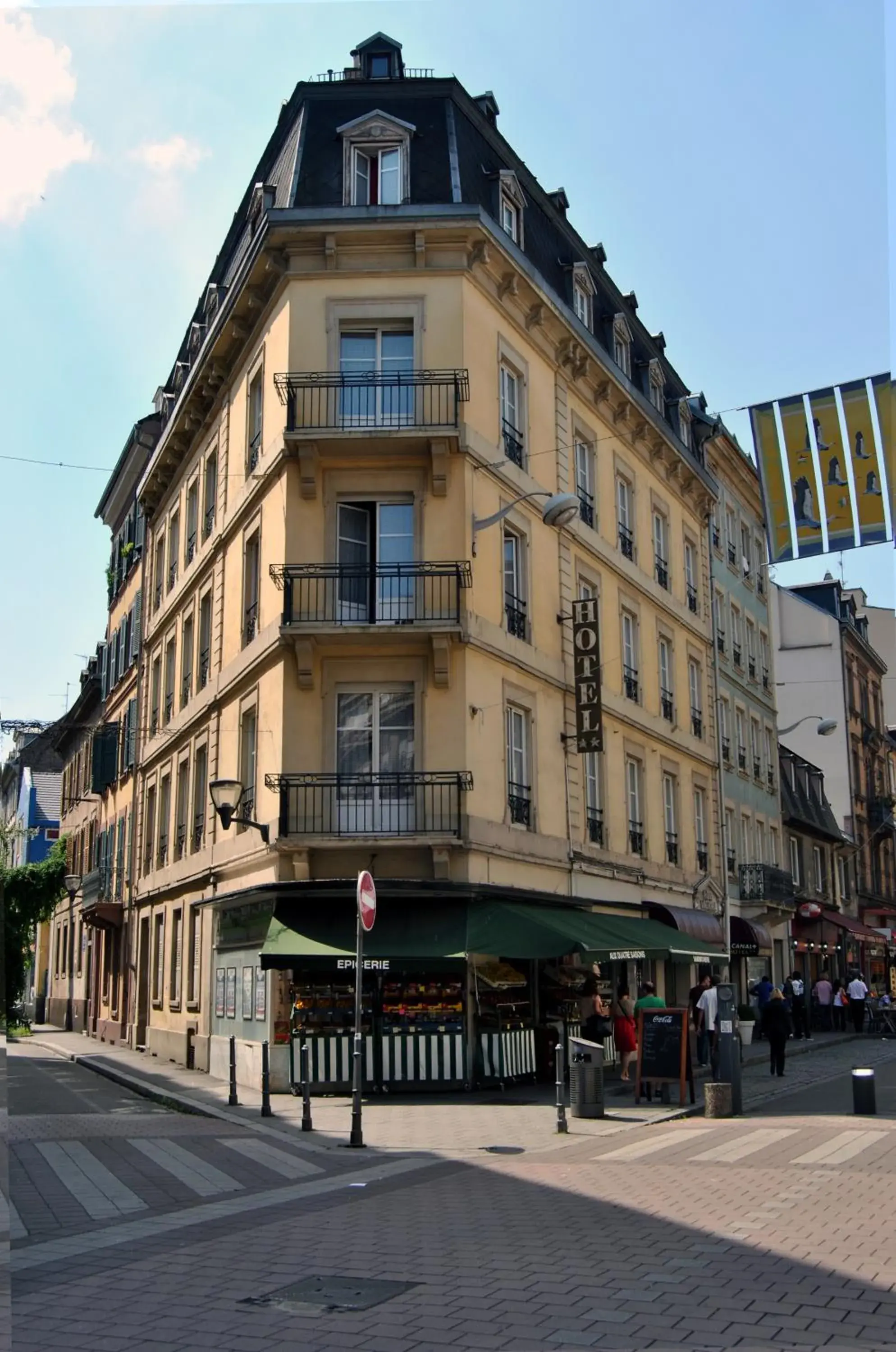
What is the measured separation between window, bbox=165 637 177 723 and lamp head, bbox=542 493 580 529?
36.4 feet

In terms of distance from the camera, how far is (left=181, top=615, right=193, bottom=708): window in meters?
27.7

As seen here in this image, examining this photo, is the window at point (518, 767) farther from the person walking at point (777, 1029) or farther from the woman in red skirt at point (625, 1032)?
the person walking at point (777, 1029)

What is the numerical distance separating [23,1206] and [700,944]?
57.6 feet

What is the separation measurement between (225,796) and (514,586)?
6176 mm

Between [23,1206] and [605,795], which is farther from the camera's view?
[605,795]

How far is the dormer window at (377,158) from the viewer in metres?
21.8

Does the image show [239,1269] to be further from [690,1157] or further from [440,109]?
[440,109]

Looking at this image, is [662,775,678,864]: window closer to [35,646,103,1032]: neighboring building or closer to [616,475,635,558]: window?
[616,475,635,558]: window

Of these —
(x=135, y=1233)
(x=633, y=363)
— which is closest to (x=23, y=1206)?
(x=135, y=1233)

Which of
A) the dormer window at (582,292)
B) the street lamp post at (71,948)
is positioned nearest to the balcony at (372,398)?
the dormer window at (582,292)

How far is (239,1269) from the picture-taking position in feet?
25.2

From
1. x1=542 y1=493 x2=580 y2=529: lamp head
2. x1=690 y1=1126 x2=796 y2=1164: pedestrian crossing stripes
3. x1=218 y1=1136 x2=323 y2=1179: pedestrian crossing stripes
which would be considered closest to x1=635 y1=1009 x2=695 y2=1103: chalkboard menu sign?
x1=690 y1=1126 x2=796 y2=1164: pedestrian crossing stripes

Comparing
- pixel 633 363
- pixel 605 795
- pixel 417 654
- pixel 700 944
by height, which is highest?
pixel 633 363

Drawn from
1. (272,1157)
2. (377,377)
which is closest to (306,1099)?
(272,1157)
